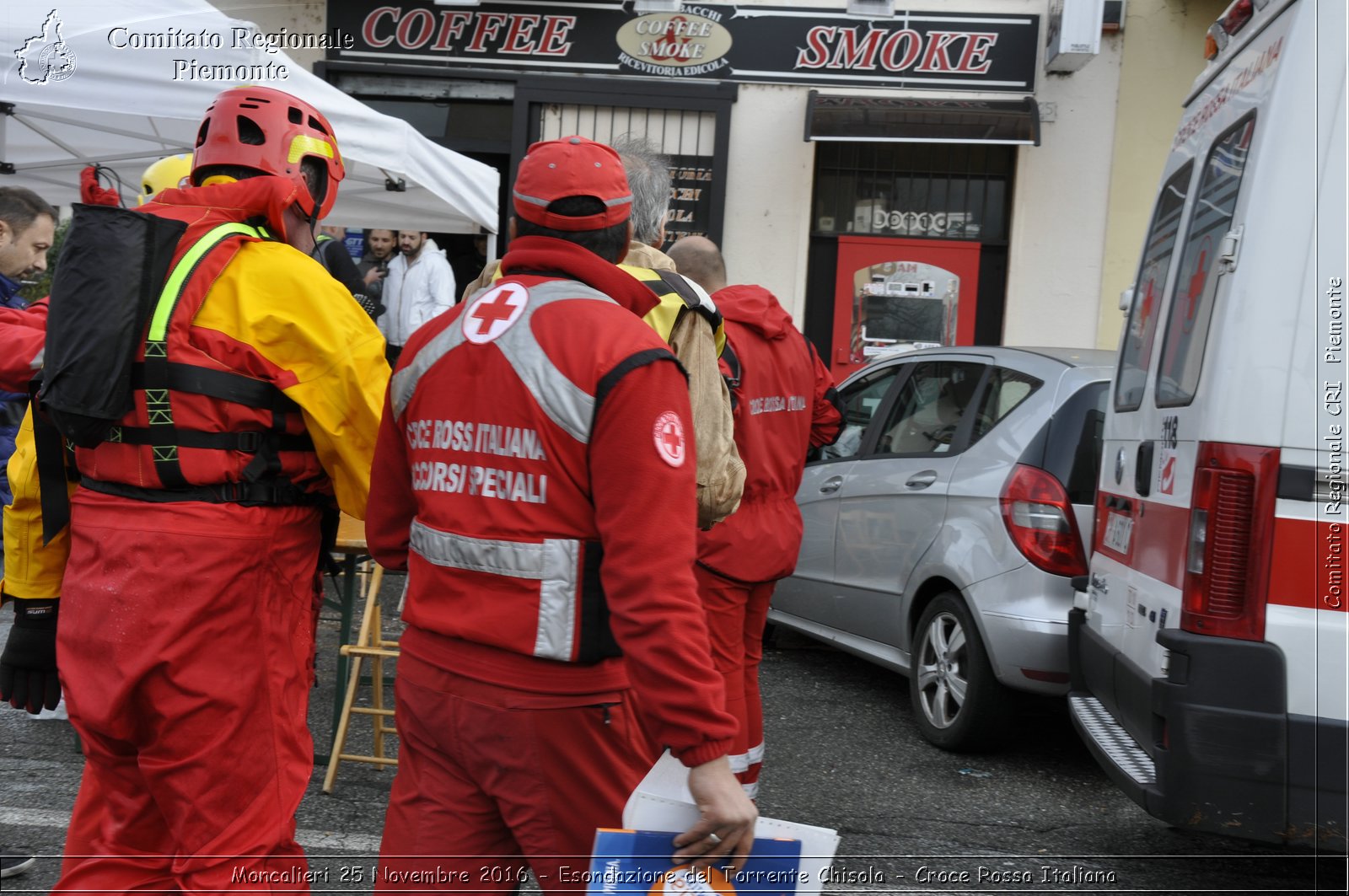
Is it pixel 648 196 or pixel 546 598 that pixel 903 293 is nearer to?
pixel 648 196

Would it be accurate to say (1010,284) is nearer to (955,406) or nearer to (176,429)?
(955,406)

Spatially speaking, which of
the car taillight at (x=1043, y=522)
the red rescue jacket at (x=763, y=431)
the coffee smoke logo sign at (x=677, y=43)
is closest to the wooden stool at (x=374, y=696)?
the red rescue jacket at (x=763, y=431)

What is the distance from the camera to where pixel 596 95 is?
11422 millimetres

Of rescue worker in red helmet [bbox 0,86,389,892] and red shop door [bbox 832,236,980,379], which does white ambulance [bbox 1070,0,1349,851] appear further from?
red shop door [bbox 832,236,980,379]

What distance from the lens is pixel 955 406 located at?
5668mm

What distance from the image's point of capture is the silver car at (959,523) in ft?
16.2

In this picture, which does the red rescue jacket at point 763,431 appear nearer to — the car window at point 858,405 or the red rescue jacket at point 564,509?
the red rescue jacket at point 564,509

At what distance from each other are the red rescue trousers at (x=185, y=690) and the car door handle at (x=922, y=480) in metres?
3.46

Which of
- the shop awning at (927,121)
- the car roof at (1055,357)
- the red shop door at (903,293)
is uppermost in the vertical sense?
the shop awning at (927,121)

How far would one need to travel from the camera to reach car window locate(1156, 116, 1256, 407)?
11.4 ft

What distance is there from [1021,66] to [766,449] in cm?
812

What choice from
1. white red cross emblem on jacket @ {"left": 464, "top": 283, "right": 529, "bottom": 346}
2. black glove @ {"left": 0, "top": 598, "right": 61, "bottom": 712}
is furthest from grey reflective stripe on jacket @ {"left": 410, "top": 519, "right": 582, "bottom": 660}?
black glove @ {"left": 0, "top": 598, "right": 61, "bottom": 712}

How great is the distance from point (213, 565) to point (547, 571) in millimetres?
773

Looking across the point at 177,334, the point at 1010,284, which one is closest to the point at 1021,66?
the point at 1010,284
